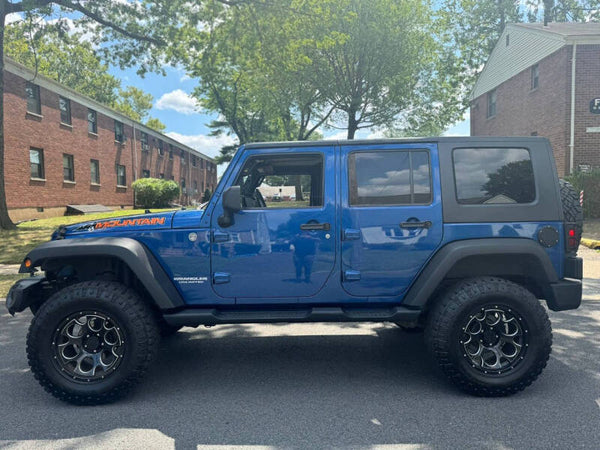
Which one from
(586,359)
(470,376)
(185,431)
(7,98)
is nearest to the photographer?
(185,431)

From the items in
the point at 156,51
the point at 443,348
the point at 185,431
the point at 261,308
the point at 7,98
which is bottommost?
the point at 185,431

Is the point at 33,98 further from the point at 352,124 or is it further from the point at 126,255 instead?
the point at 126,255

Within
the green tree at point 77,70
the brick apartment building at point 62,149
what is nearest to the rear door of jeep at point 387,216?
the brick apartment building at point 62,149

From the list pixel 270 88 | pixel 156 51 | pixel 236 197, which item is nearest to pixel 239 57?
pixel 156 51

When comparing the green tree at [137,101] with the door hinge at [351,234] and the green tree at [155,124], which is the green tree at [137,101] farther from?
the door hinge at [351,234]

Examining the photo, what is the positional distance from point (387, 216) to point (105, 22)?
52.6 feet

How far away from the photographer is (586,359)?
3818 millimetres

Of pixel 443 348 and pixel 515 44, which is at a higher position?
pixel 515 44

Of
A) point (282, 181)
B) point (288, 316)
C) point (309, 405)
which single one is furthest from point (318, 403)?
point (282, 181)

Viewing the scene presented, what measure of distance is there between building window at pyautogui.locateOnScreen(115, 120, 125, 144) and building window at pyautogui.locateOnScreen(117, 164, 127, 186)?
1.77 m

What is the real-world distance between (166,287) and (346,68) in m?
21.1

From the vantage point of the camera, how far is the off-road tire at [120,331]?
309cm

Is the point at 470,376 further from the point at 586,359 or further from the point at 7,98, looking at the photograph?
the point at 7,98

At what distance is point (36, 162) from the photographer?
63.9 feet
